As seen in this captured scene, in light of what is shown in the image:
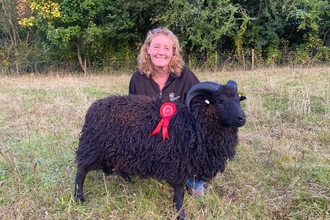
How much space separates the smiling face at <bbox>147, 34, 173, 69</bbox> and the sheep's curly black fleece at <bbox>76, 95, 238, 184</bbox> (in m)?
0.60

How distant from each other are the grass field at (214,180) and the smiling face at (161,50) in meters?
1.58

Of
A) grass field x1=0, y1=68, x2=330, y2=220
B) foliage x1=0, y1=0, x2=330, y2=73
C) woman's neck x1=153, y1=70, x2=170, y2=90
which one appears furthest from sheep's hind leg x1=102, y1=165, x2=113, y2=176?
foliage x1=0, y1=0, x2=330, y2=73

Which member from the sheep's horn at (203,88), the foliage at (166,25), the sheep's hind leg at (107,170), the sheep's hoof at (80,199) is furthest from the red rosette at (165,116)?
the foliage at (166,25)

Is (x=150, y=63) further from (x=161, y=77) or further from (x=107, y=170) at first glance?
(x=107, y=170)

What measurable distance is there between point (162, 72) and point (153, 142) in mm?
1190

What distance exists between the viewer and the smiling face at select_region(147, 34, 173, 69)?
3699 mm

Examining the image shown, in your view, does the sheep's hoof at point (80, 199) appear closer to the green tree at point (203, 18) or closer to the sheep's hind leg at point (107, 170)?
the sheep's hind leg at point (107, 170)

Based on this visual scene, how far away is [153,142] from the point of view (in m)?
3.14

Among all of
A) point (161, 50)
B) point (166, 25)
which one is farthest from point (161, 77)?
point (166, 25)

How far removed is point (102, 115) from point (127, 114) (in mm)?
315

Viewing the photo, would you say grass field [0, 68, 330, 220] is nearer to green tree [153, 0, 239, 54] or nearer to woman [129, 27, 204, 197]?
woman [129, 27, 204, 197]

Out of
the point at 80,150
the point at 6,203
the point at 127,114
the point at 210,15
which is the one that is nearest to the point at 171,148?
the point at 127,114

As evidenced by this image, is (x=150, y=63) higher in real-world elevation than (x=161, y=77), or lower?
higher

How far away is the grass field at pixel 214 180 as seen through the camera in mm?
3107
